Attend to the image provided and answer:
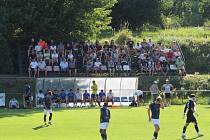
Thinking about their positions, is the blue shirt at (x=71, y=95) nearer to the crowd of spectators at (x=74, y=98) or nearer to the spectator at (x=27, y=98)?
the crowd of spectators at (x=74, y=98)

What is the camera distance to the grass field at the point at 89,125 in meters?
29.5

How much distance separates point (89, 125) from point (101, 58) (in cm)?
1716

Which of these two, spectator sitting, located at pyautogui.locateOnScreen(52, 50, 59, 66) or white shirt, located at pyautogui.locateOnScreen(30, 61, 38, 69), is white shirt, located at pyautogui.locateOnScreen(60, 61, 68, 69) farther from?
white shirt, located at pyautogui.locateOnScreen(30, 61, 38, 69)

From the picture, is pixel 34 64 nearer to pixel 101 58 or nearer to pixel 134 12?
pixel 101 58

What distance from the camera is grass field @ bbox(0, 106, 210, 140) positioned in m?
29.5

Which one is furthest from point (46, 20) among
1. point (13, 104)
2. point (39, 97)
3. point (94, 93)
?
point (13, 104)

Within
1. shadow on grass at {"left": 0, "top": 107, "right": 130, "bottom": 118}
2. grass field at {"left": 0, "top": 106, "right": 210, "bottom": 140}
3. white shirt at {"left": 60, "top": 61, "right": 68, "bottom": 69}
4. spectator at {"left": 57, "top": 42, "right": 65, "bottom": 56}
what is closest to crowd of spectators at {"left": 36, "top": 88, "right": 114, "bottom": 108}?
shadow on grass at {"left": 0, "top": 107, "right": 130, "bottom": 118}

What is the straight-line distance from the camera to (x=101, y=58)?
5062cm

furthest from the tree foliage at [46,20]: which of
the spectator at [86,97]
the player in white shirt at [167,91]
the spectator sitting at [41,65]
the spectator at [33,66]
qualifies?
the player in white shirt at [167,91]

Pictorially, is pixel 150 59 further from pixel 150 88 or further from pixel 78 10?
pixel 78 10

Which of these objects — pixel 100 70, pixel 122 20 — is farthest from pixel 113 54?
pixel 122 20

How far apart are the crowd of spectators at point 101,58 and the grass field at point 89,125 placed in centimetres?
725

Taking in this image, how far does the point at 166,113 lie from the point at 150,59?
36.7 ft

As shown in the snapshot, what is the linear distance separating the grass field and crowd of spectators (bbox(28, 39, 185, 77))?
285 inches
